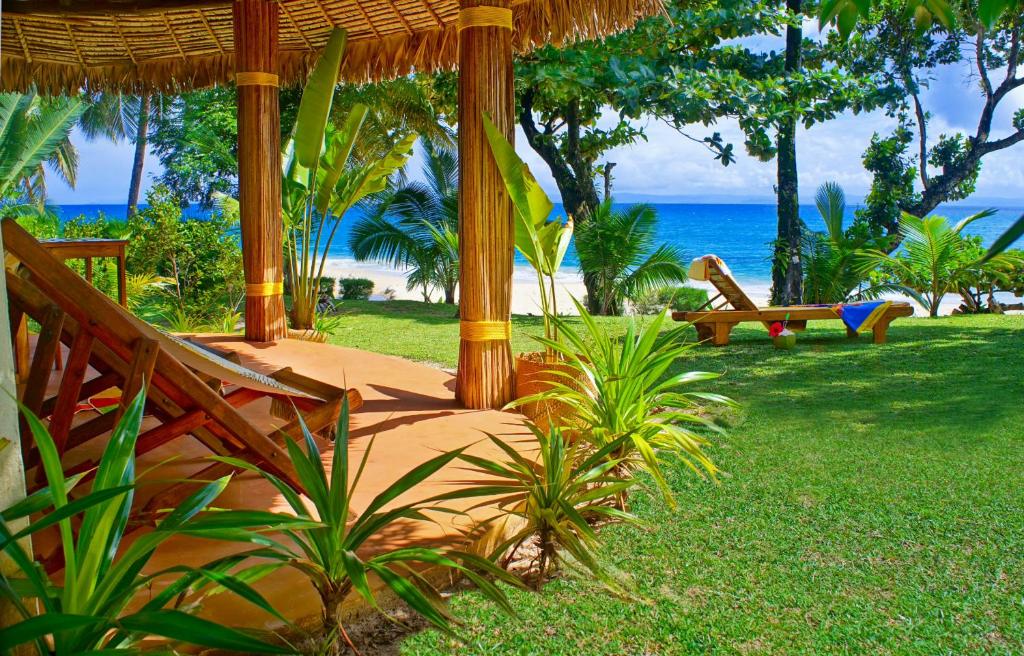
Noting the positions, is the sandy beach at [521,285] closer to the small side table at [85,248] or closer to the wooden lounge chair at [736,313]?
the wooden lounge chair at [736,313]

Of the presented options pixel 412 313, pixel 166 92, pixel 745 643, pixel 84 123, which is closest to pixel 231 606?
pixel 745 643

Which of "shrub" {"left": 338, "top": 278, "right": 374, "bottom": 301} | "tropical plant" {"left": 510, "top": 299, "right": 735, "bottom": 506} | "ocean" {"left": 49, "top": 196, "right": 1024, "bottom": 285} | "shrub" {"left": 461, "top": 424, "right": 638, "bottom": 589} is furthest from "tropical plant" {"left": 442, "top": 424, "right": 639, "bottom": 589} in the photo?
"ocean" {"left": 49, "top": 196, "right": 1024, "bottom": 285}

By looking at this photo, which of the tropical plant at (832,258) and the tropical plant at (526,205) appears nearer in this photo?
the tropical plant at (526,205)

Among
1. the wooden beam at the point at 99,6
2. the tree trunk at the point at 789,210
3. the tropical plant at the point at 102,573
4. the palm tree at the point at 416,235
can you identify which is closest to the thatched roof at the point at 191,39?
the wooden beam at the point at 99,6

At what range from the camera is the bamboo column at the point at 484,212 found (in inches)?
165

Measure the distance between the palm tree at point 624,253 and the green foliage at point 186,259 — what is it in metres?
4.22

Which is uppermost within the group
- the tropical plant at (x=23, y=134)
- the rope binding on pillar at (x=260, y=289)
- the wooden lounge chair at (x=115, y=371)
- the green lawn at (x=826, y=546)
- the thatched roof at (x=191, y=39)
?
the tropical plant at (x=23, y=134)

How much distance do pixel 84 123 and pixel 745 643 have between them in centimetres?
2305

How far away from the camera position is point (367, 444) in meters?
3.68

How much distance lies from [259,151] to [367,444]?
9.58ft

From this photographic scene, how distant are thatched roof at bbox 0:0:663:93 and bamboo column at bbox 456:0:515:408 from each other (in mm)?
669

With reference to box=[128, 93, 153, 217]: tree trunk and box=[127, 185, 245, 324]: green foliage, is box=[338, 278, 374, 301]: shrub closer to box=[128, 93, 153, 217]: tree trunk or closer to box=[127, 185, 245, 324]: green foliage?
box=[127, 185, 245, 324]: green foliage

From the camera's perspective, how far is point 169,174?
29844 mm

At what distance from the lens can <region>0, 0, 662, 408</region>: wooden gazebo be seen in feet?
13.9
